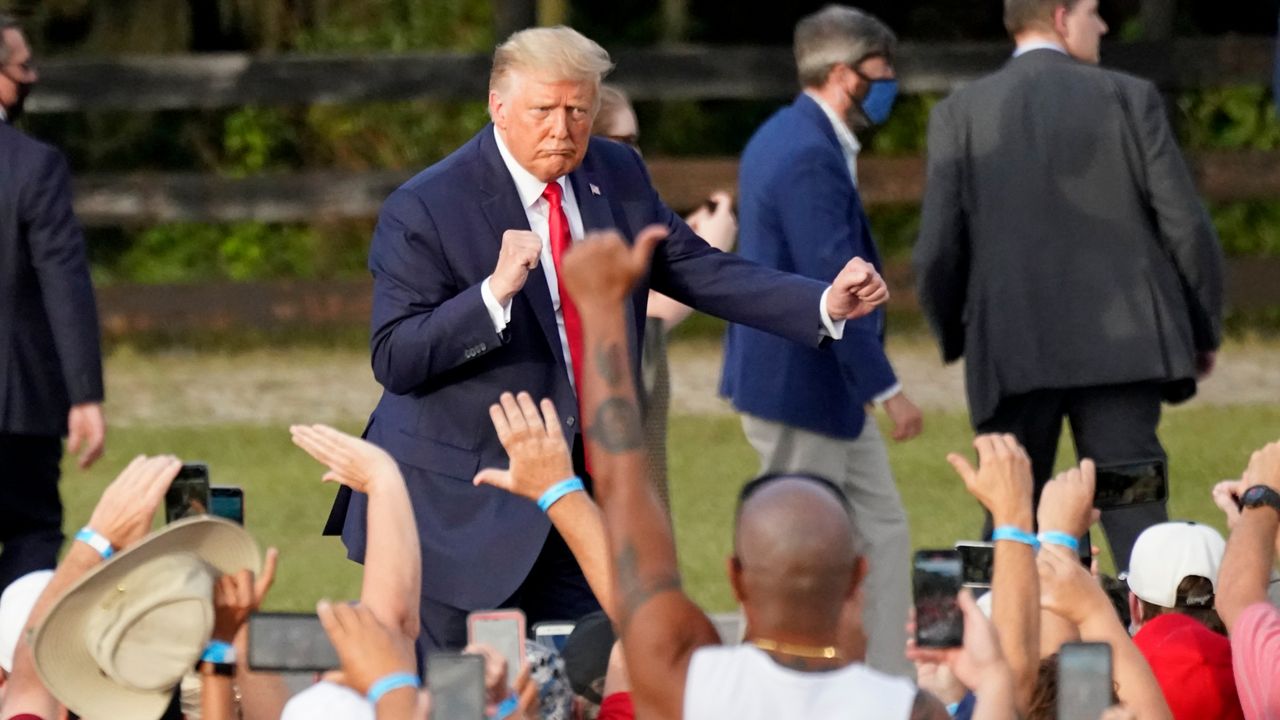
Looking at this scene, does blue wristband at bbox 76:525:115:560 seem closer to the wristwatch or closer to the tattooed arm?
the tattooed arm

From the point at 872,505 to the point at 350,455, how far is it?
2.81m

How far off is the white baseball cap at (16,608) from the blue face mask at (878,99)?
2897mm

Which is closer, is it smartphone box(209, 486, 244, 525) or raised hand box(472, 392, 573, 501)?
raised hand box(472, 392, 573, 501)

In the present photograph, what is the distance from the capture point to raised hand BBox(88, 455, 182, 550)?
355cm

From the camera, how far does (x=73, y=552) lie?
11.6ft

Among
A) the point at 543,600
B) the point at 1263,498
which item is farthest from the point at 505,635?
the point at 543,600

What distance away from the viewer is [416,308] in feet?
14.9

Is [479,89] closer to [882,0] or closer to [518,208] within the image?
[882,0]

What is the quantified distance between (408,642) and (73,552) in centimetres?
57

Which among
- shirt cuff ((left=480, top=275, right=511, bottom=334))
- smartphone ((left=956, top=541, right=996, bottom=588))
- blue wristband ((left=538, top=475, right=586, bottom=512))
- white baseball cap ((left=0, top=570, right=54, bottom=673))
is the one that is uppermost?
blue wristband ((left=538, top=475, right=586, bottom=512))

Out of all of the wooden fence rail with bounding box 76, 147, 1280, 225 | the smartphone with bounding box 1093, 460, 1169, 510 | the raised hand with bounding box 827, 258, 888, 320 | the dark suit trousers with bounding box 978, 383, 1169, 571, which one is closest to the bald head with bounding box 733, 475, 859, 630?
the smartphone with bounding box 1093, 460, 1169, 510

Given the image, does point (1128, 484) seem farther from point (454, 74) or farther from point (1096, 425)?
point (454, 74)

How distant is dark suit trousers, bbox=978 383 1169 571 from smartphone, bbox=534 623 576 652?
2274mm

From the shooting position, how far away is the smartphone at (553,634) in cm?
396
